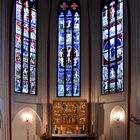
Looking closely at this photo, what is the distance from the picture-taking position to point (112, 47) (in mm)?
25656

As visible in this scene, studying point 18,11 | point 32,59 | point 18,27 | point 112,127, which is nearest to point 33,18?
point 18,11

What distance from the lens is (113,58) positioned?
25516 mm

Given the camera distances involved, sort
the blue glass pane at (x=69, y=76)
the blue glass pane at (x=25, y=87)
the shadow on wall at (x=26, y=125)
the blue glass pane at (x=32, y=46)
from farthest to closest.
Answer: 1. the blue glass pane at (x=69, y=76)
2. the blue glass pane at (x=32, y=46)
3. the blue glass pane at (x=25, y=87)
4. the shadow on wall at (x=26, y=125)

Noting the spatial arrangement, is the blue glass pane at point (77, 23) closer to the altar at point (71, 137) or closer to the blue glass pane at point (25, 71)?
the blue glass pane at point (25, 71)

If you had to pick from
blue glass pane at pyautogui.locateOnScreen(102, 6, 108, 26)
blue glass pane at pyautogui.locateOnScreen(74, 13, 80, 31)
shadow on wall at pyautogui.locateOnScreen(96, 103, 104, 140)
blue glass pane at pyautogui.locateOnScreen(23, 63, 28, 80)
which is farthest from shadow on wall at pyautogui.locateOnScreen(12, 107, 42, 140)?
blue glass pane at pyautogui.locateOnScreen(102, 6, 108, 26)

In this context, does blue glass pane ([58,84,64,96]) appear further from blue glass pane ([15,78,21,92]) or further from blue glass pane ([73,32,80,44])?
blue glass pane ([73,32,80,44])

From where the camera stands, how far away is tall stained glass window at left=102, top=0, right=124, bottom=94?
24984 millimetres

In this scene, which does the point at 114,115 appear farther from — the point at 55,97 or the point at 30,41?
the point at 30,41

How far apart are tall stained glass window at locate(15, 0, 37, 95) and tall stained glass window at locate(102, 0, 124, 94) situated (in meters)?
3.35

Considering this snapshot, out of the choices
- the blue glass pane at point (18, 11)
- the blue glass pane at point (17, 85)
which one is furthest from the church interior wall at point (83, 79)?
the blue glass pane at point (18, 11)

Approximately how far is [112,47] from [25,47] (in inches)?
162

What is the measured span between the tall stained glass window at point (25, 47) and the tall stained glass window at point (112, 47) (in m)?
3.35

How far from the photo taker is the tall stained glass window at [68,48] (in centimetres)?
2648

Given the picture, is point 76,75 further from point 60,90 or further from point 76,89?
point 60,90
